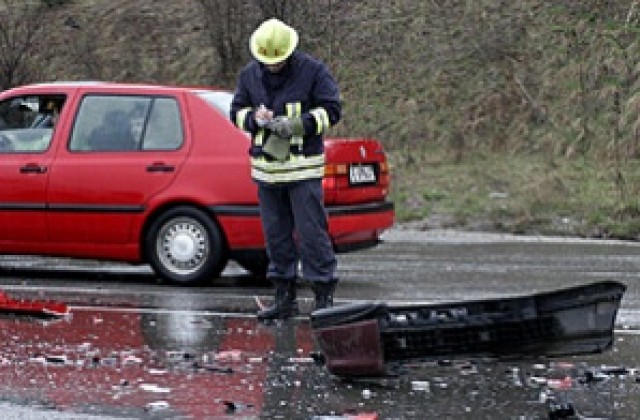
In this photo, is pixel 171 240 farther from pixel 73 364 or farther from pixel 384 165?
pixel 73 364

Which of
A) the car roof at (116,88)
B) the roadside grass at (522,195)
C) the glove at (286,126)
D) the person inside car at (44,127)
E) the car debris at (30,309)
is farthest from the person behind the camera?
the roadside grass at (522,195)

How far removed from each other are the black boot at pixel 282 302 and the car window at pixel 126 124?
247 centimetres

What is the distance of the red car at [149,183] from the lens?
10.6 meters

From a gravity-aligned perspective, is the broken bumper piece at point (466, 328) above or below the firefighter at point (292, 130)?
below

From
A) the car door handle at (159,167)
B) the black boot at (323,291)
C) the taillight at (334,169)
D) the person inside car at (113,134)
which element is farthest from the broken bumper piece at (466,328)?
the person inside car at (113,134)

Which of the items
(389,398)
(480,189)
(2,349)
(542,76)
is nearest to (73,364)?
(2,349)

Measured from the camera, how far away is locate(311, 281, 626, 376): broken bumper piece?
637 cm

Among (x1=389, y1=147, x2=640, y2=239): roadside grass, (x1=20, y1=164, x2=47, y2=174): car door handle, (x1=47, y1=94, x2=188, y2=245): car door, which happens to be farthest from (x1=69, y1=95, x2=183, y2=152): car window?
(x1=389, y1=147, x2=640, y2=239): roadside grass

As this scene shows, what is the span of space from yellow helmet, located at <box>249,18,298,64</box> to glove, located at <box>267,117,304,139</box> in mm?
353

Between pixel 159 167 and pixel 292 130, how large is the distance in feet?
9.01

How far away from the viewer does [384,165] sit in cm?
1114

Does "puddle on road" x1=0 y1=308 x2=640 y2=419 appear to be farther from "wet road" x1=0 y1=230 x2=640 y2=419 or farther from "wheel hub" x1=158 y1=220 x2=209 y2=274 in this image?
"wheel hub" x1=158 y1=220 x2=209 y2=274

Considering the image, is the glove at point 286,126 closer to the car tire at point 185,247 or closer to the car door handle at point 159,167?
the car tire at point 185,247

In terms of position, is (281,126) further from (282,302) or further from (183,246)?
(183,246)
